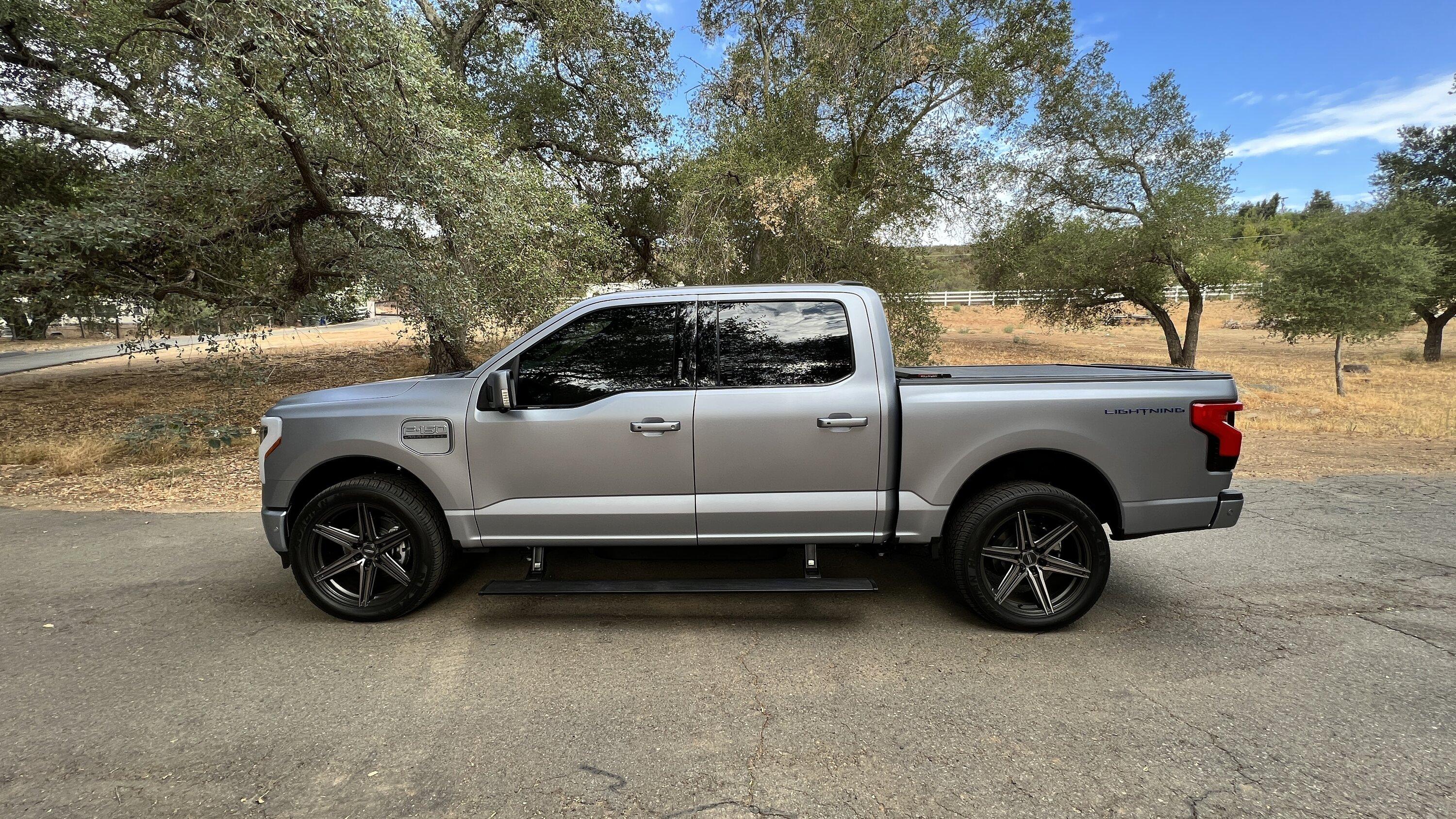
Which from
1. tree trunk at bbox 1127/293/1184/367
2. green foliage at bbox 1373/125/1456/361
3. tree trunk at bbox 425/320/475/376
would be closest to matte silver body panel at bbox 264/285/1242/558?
tree trunk at bbox 425/320/475/376

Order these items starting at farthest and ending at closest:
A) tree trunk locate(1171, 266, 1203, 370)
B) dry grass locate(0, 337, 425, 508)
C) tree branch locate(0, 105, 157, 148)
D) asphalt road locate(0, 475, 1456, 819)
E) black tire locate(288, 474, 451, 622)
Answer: tree trunk locate(1171, 266, 1203, 370)
tree branch locate(0, 105, 157, 148)
dry grass locate(0, 337, 425, 508)
black tire locate(288, 474, 451, 622)
asphalt road locate(0, 475, 1456, 819)

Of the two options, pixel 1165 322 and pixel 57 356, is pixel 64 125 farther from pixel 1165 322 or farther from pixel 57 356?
pixel 1165 322

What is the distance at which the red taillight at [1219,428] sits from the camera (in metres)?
3.75

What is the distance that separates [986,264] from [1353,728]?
1868 centimetres

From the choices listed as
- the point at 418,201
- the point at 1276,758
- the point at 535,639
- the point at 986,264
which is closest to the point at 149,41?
the point at 418,201

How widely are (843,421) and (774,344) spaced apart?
1.98ft

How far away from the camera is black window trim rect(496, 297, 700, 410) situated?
153 inches

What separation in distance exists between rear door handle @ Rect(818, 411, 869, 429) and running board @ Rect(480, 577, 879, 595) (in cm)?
85

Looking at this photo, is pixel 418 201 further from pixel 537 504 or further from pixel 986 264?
pixel 986 264

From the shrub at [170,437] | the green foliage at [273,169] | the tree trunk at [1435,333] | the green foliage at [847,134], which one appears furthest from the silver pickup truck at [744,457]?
the tree trunk at [1435,333]

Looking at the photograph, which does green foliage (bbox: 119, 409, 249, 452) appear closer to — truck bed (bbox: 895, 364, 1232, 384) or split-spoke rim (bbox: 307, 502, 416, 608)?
split-spoke rim (bbox: 307, 502, 416, 608)

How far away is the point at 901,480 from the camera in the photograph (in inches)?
150

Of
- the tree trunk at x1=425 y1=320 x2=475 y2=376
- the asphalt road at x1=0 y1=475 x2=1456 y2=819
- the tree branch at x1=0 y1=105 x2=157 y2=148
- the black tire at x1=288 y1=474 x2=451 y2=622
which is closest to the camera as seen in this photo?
the asphalt road at x1=0 y1=475 x2=1456 y2=819

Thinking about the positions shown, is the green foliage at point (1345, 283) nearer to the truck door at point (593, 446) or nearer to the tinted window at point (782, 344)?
the tinted window at point (782, 344)
